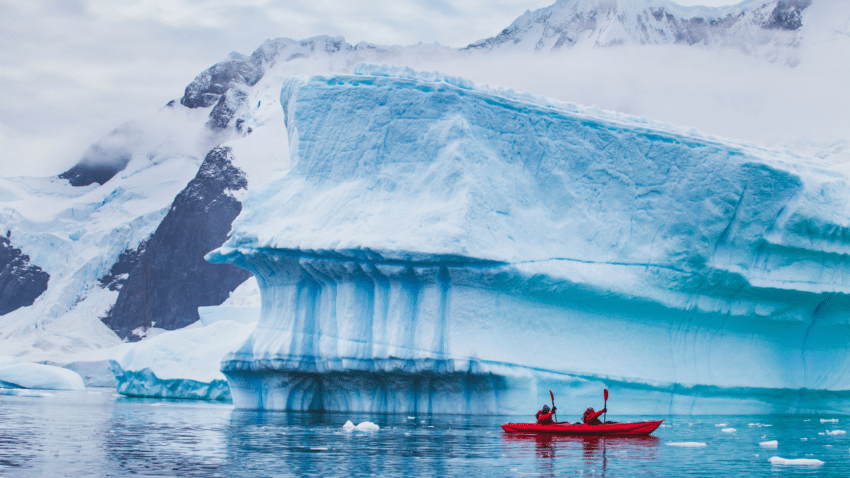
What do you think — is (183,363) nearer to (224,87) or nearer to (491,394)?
(491,394)

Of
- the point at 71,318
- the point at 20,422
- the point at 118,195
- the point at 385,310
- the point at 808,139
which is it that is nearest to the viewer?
the point at 20,422

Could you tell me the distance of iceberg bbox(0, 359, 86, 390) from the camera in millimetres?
31062

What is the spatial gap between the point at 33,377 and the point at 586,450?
90.2 feet

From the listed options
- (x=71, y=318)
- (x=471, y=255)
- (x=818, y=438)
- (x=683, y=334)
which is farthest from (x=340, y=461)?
(x=71, y=318)

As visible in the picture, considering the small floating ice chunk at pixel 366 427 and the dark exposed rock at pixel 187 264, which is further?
the dark exposed rock at pixel 187 264

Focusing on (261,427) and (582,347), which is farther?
(582,347)

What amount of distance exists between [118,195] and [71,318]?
10270 mm

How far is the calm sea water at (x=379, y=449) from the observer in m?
7.53

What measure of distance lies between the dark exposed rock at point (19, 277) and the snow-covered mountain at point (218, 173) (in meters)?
0.10

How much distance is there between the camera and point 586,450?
9.51 metres

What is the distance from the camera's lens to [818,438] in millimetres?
11953

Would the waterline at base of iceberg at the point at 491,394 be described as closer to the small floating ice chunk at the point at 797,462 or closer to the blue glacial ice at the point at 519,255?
the blue glacial ice at the point at 519,255

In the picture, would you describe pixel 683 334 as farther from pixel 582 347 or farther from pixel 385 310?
pixel 385 310

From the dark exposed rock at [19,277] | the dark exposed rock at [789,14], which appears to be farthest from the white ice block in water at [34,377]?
the dark exposed rock at [789,14]
